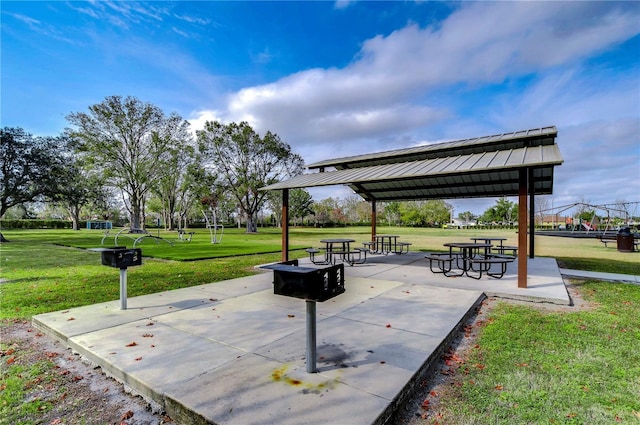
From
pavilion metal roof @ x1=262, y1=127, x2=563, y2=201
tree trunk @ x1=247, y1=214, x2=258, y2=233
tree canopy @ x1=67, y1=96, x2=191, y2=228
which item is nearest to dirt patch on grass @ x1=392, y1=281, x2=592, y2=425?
pavilion metal roof @ x1=262, y1=127, x2=563, y2=201

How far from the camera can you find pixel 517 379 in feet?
8.68

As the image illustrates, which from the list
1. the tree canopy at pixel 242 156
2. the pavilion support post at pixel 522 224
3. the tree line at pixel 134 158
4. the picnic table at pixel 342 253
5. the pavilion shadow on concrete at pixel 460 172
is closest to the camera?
the pavilion support post at pixel 522 224

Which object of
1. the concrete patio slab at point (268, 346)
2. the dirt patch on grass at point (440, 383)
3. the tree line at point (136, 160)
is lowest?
the dirt patch on grass at point (440, 383)

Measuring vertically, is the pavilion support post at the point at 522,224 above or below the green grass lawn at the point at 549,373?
above

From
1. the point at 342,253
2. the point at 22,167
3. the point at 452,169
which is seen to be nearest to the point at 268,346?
the point at 452,169

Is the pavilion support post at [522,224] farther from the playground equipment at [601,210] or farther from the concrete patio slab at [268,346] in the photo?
the playground equipment at [601,210]

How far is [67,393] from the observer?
8.06ft

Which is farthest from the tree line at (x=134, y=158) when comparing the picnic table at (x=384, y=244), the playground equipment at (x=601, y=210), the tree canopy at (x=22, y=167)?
the playground equipment at (x=601, y=210)

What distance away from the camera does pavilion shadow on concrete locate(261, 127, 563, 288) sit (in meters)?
5.77

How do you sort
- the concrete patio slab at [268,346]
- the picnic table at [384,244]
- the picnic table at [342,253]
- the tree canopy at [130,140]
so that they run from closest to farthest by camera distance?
the concrete patio slab at [268,346], the picnic table at [342,253], the picnic table at [384,244], the tree canopy at [130,140]

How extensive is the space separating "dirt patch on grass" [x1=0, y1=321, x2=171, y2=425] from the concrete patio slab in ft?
0.35

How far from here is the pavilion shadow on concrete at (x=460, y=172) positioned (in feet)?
18.9

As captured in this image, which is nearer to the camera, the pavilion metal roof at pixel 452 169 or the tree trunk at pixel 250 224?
the pavilion metal roof at pixel 452 169

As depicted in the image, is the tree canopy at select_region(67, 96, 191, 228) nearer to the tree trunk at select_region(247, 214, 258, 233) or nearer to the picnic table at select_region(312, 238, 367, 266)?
the tree trunk at select_region(247, 214, 258, 233)
